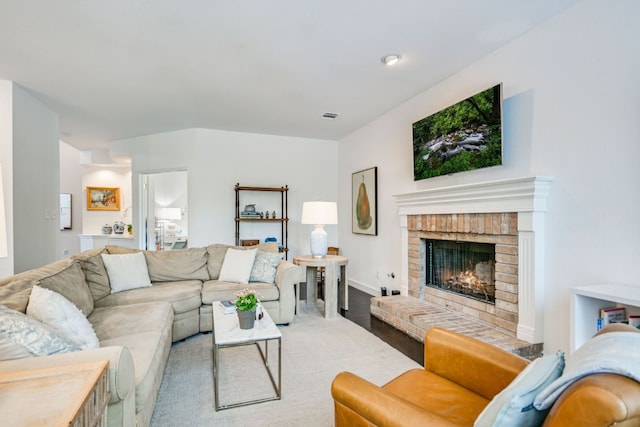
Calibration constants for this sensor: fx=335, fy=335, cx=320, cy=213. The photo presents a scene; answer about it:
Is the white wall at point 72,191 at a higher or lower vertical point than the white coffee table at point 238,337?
higher

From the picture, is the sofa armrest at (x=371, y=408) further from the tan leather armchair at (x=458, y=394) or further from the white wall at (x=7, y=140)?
the white wall at (x=7, y=140)

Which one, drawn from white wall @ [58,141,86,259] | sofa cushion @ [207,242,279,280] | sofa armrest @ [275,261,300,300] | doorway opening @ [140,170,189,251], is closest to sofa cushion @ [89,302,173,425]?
sofa cushion @ [207,242,279,280]

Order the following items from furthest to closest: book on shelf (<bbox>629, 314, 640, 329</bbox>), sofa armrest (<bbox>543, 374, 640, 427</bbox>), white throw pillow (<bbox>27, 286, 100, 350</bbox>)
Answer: book on shelf (<bbox>629, 314, 640, 329</bbox>) < white throw pillow (<bbox>27, 286, 100, 350</bbox>) < sofa armrest (<bbox>543, 374, 640, 427</bbox>)

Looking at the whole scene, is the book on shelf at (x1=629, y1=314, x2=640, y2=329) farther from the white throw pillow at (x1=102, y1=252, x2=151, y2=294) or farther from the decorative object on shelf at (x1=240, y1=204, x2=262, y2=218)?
the decorative object on shelf at (x1=240, y1=204, x2=262, y2=218)

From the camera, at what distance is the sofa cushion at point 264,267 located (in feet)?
12.3

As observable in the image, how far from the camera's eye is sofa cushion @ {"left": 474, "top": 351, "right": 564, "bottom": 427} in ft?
2.96

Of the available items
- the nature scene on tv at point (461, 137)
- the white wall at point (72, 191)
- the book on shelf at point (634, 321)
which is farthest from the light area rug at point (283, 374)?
the white wall at point (72, 191)

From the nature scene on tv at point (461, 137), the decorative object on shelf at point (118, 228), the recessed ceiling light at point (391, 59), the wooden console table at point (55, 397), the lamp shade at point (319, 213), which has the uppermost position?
the recessed ceiling light at point (391, 59)

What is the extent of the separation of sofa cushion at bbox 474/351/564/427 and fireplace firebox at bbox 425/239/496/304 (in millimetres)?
2271

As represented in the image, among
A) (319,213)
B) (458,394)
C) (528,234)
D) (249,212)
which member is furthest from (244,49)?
(249,212)

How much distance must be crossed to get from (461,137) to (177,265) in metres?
3.26

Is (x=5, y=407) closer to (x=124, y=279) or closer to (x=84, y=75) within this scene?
(x=124, y=279)

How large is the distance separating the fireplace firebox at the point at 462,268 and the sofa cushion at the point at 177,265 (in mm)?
2604

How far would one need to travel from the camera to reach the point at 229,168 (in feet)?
18.7
